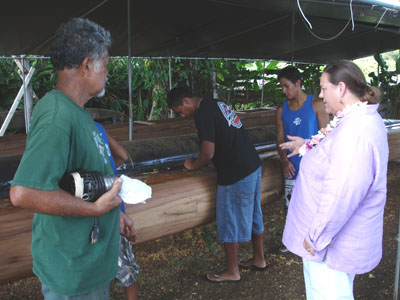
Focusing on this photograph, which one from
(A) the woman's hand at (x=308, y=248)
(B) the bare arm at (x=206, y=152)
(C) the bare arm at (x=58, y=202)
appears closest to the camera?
(C) the bare arm at (x=58, y=202)

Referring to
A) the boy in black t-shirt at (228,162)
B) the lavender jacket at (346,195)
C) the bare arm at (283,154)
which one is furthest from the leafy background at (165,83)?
the lavender jacket at (346,195)

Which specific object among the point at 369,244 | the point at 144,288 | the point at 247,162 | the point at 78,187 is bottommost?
the point at 144,288

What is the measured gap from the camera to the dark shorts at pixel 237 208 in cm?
237

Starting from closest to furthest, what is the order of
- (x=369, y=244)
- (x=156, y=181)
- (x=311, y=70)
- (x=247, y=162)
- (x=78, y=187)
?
1. (x=78, y=187)
2. (x=369, y=244)
3. (x=156, y=181)
4. (x=247, y=162)
5. (x=311, y=70)

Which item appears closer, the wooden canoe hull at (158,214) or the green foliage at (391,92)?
the wooden canoe hull at (158,214)

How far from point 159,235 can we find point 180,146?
62 centimetres

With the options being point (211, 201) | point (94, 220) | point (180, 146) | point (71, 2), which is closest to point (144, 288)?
point (211, 201)

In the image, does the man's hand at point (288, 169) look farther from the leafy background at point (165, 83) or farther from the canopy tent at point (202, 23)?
the leafy background at point (165, 83)

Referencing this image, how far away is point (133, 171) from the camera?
218 cm

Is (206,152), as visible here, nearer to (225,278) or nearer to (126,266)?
(126,266)

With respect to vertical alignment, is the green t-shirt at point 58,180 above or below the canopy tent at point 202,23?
below

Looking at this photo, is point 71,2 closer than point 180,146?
No

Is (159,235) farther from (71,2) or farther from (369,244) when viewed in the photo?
(71,2)

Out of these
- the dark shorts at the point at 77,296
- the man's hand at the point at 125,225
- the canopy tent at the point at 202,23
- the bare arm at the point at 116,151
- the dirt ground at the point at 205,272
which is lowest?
the dirt ground at the point at 205,272
